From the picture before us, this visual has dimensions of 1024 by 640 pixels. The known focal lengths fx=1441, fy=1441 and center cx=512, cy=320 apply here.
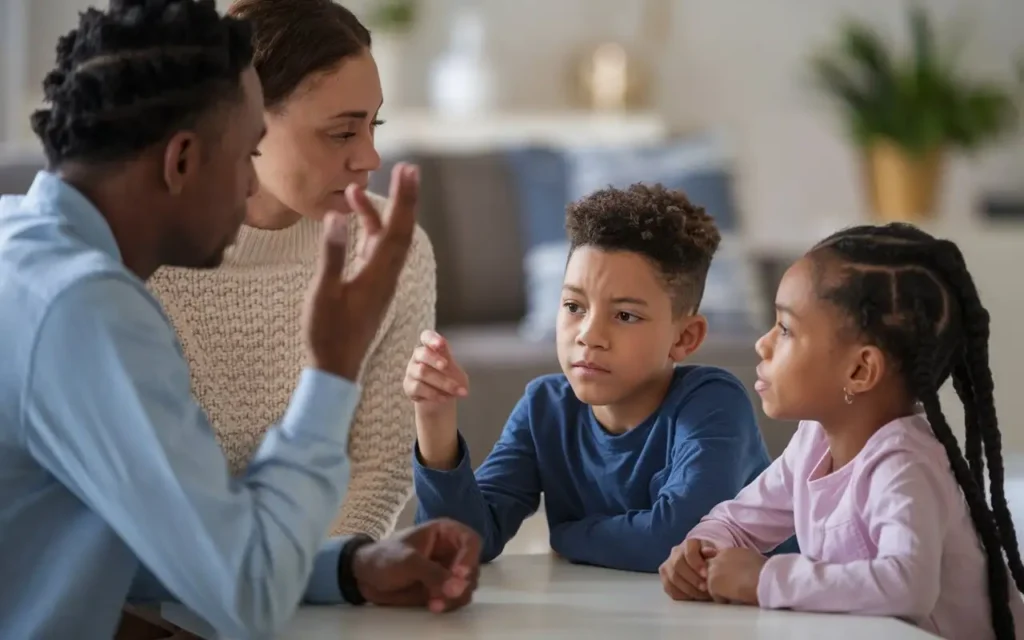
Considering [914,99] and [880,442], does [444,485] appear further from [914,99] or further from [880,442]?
[914,99]

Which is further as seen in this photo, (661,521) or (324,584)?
(661,521)

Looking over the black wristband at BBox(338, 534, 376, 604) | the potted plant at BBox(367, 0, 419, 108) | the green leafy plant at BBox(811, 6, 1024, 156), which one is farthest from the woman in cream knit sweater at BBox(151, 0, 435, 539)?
the green leafy plant at BBox(811, 6, 1024, 156)

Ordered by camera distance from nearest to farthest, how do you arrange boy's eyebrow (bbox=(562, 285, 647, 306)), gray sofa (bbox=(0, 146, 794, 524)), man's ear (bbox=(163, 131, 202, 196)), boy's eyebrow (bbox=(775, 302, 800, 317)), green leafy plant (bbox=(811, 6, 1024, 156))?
man's ear (bbox=(163, 131, 202, 196))
boy's eyebrow (bbox=(775, 302, 800, 317))
boy's eyebrow (bbox=(562, 285, 647, 306))
gray sofa (bbox=(0, 146, 794, 524))
green leafy plant (bbox=(811, 6, 1024, 156))

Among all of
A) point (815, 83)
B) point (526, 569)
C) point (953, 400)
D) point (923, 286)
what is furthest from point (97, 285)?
point (815, 83)

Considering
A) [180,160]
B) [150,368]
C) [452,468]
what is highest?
[180,160]

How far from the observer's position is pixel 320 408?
107 centimetres

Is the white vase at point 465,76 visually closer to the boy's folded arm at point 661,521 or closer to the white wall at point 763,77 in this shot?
the white wall at point 763,77

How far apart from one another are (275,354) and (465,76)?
332 cm

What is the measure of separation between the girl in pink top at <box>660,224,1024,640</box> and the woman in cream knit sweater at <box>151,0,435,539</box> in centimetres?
50

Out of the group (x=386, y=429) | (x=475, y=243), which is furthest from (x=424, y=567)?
(x=475, y=243)

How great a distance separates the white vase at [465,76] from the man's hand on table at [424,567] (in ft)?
12.3

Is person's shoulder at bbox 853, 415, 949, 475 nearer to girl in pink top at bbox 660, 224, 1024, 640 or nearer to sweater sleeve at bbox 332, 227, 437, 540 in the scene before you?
girl in pink top at bbox 660, 224, 1024, 640

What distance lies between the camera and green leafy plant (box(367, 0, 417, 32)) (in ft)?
15.6

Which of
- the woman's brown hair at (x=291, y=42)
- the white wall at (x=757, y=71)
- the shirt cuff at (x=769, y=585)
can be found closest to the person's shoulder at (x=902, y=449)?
the shirt cuff at (x=769, y=585)
